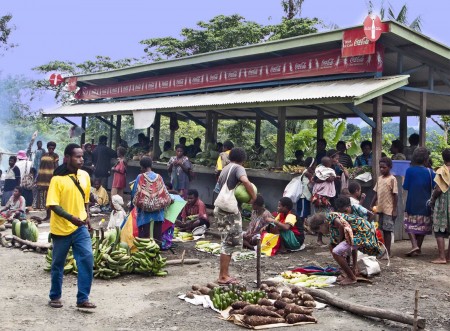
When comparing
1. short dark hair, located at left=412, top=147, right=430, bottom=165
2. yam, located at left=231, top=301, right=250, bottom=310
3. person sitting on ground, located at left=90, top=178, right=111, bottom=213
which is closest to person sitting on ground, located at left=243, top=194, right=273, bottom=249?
short dark hair, located at left=412, top=147, right=430, bottom=165

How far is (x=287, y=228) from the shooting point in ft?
29.3

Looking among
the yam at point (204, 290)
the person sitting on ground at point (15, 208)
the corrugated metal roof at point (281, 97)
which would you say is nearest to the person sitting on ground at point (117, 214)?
the corrugated metal roof at point (281, 97)

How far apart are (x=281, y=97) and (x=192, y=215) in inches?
117

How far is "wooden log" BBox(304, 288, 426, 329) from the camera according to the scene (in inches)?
199

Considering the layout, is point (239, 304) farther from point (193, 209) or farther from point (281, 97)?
point (281, 97)

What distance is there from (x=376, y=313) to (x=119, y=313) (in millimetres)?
2634

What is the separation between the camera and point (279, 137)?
470 inches

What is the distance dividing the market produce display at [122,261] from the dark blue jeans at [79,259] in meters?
1.48

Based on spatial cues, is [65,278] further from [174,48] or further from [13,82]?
[13,82]

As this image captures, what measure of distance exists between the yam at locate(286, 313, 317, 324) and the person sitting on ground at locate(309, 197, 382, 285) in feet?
5.15

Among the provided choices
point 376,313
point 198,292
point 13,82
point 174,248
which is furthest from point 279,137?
point 13,82

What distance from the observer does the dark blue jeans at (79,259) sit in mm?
5730

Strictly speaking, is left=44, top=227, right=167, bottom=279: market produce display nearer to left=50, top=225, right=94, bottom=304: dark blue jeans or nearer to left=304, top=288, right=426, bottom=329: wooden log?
left=50, top=225, right=94, bottom=304: dark blue jeans

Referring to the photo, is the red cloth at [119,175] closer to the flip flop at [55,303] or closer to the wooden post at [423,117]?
the wooden post at [423,117]
